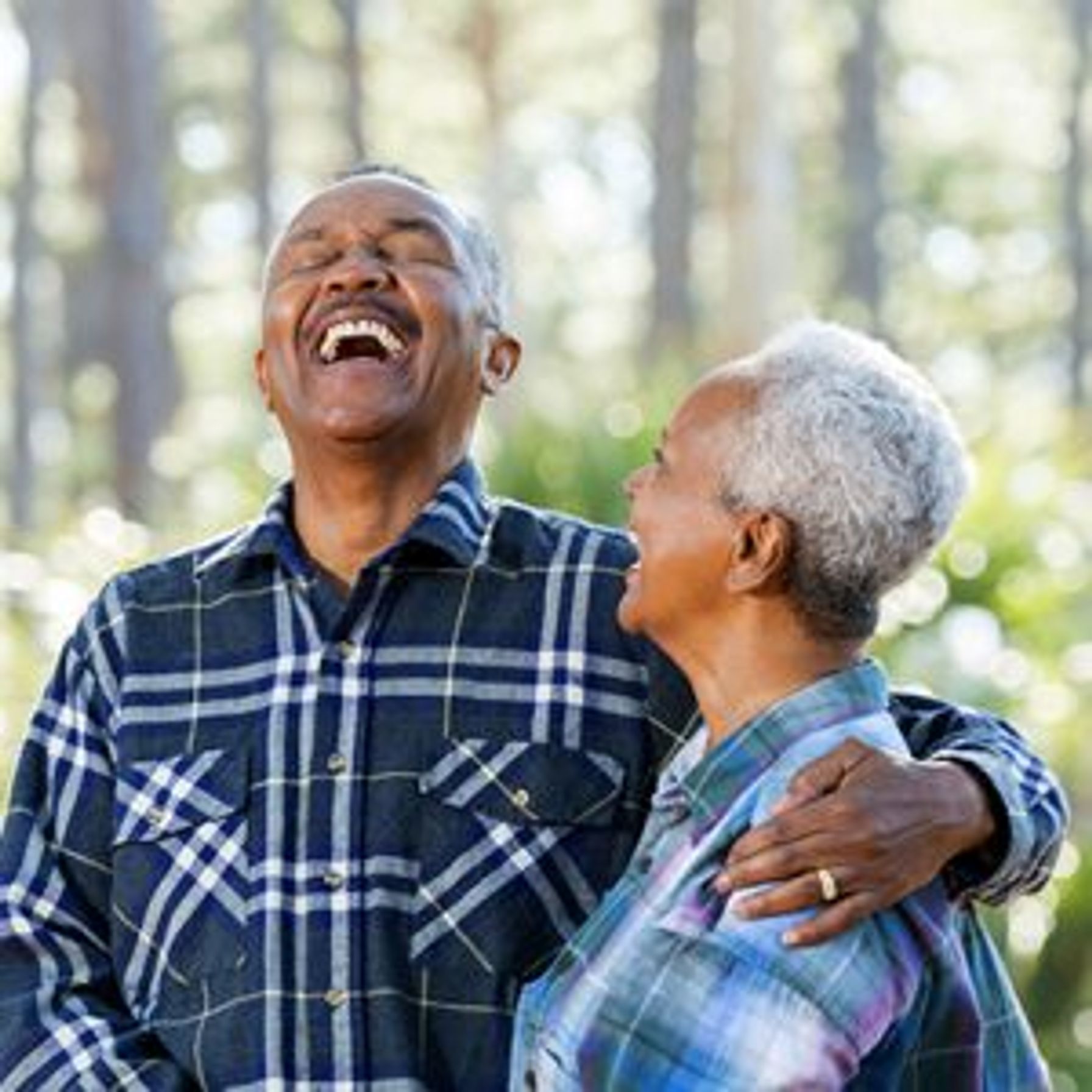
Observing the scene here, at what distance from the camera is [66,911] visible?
3.29 m

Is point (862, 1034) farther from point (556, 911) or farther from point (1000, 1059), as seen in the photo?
point (556, 911)

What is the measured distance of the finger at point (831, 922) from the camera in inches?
105

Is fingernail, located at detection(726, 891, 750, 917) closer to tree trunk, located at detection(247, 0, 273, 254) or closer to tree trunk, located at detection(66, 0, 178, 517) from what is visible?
tree trunk, located at detection(66, 0, 178, 517)

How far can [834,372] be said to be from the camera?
2.89 metres

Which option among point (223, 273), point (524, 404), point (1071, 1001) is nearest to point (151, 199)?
point (524, 404)

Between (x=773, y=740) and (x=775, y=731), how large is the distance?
1cm

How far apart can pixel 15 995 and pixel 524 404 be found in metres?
4.77

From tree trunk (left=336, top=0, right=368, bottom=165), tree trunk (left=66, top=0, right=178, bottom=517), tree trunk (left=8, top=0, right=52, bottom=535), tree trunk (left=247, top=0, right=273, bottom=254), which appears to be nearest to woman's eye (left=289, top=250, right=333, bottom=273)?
tree trunk (left=66, top=0, right=178, bottom=517)

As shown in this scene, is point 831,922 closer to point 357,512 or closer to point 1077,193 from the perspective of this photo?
point 357,512

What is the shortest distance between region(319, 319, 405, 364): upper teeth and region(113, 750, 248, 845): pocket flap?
53 cm

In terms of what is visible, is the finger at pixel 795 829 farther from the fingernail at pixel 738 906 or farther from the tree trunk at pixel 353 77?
the tree trunk at pixel 353 77

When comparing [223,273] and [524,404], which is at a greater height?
[524,404]

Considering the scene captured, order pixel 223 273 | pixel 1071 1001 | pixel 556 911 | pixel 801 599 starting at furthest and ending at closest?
Result: pixel 223 273 → pixel 1071 1001 → pixel 556 911 → pixel 801 599

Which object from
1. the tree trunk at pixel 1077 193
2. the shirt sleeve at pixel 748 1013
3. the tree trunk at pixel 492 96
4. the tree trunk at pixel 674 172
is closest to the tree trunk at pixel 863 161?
the tree trunk at pixel 1077 193
